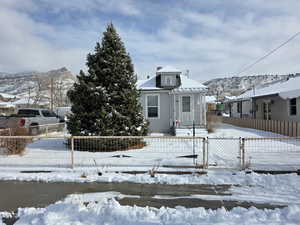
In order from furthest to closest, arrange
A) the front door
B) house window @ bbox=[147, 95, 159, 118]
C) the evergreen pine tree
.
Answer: house window @ bbox=[147, 95, 159, 118], the front door, the evergreen pine tree

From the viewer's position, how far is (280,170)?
260 inches

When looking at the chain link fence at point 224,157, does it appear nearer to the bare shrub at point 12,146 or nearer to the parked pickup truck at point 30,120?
the bare shrub at point 12,146

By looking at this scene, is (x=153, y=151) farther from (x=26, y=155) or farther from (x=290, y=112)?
(x=290, y=112)

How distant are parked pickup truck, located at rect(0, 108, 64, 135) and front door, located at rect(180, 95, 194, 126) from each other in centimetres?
997

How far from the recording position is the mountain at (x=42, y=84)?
57250mm

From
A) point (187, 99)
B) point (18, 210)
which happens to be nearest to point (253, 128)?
point (187, 99)

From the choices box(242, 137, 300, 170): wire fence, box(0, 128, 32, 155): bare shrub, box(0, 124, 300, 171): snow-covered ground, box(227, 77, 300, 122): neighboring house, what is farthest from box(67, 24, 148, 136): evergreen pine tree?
box(227, 77, 300, 122): neighboring house

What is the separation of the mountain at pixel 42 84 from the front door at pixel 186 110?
4636 cm

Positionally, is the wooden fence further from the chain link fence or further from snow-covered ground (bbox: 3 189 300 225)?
snow-covered ground (bbox: 3 189 300 225)

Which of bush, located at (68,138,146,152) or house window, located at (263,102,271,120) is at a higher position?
house window, located at (263,102,271,120)

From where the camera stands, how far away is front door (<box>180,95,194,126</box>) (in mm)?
16234

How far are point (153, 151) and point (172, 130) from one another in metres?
6.80

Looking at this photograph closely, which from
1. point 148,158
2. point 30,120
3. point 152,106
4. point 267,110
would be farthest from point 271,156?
point 30,120

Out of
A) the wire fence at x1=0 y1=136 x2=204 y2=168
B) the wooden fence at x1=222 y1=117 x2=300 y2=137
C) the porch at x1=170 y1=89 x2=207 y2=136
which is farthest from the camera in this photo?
the porch at x1=170 y1=89 x2=207 y2=136
